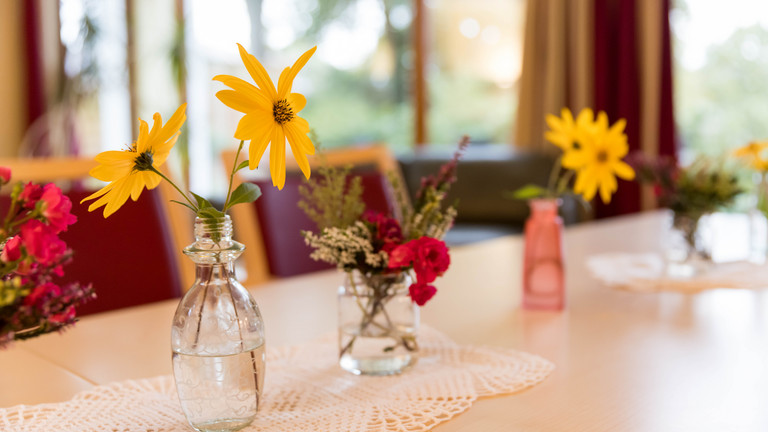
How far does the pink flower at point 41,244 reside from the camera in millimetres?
530

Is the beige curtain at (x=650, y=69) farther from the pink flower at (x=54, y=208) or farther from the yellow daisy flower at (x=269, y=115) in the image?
the pink flower at (x=54, y=208)

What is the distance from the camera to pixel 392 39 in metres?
5.52

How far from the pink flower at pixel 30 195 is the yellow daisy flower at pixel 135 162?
10 centimetres

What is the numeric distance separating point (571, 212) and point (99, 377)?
3337 millimetres

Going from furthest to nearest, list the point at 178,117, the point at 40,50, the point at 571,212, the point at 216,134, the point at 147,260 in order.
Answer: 1. the point at 216,134
2. the point at 40,50
3. the point at 571,212
4. the point at 147,260
5. the point at 178,117

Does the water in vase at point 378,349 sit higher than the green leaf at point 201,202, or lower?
lower

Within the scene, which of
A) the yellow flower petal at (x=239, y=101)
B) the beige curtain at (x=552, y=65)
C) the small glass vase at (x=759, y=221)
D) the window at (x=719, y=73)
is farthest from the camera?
the beige curtain at (x=552, y=65)

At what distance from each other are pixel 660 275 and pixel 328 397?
0.86m

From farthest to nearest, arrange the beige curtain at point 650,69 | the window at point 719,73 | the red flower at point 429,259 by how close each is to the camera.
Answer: the beige curtain at point 650,69 < the window at point 719,73 < the red flower at point 429,259

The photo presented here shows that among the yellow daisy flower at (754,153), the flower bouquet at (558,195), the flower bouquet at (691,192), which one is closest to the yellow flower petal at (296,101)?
the flower bouquet at (558,195)

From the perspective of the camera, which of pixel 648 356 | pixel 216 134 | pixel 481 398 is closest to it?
pixel 481 398

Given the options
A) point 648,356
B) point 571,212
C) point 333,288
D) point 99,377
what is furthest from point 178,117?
point 571,212

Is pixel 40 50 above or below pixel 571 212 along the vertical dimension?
above

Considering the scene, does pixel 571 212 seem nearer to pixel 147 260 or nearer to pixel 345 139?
pixel 345 139
